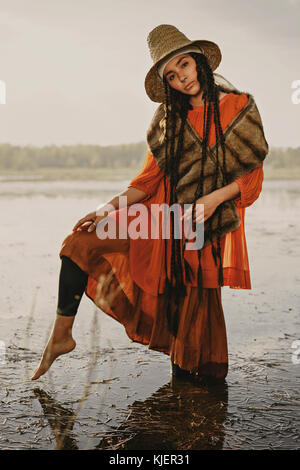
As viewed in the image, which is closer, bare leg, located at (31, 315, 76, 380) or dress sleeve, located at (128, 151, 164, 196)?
Result: bare leg, located at (31, 315, 76, 380)

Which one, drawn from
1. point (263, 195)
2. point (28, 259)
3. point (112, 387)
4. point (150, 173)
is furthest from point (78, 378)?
point (263, 195)

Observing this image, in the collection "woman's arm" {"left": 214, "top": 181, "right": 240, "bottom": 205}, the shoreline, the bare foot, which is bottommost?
the bare foot

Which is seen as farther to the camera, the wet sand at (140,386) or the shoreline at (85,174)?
the shoreline at (85,174)

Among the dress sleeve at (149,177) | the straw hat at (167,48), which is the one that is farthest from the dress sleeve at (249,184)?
the straw hat at (167,48)

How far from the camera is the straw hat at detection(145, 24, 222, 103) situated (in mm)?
3020

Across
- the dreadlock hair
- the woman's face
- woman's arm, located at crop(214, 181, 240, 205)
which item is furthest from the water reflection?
the woman's face

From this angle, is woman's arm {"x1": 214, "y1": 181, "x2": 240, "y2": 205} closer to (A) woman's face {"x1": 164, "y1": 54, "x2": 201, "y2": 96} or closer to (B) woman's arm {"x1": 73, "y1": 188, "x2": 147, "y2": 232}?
(B) woman's arm {"x1": 73, "y1": 188, "x2": 147, "y2": 232}

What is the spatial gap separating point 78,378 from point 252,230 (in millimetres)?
6460

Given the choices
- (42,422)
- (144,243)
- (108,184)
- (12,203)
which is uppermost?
(108,184)

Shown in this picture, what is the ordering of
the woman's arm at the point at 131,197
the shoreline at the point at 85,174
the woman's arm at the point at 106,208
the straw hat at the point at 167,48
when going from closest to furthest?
the straw hat at the point at 167,48 < the woman's arm at the point at 106,208 < the woman's arm at the point at 131,197 < the shoreline at the point at 85,174

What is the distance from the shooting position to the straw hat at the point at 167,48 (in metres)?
3.02

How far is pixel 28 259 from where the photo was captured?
7.11m

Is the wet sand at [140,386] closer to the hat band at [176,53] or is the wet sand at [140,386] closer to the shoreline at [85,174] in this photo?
the hat band at [176,53]

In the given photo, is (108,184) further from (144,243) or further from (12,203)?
(144,243)
